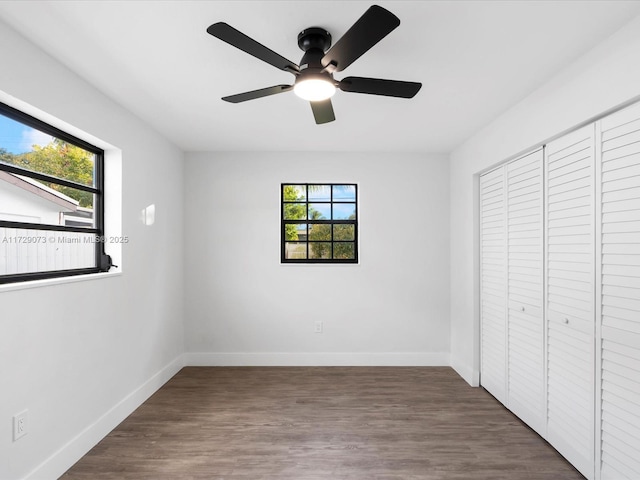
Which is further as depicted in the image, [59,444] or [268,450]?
[268,450]

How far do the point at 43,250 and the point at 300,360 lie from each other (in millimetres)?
2732

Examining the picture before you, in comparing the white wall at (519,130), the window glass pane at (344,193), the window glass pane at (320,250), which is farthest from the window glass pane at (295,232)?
the white wall at (519,130)

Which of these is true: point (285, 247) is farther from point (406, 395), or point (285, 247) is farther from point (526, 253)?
point (526, 253)

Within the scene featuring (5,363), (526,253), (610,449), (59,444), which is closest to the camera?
(5,363)

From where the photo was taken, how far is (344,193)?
13.5 ft

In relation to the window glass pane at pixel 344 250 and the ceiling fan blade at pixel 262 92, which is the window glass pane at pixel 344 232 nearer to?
the window glass pane at pixel 344 250

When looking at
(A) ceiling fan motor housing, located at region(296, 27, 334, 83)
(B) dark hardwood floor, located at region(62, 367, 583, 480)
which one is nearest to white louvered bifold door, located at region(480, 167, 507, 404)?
(B) dark hardwood floor, located at region(62, 367, 583, 480)

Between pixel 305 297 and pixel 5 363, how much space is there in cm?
270

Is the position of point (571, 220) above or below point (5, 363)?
above

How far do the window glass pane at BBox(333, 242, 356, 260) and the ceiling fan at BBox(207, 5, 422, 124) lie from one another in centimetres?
224

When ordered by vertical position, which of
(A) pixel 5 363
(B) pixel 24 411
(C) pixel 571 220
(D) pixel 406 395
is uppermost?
(C) pixel 571 220

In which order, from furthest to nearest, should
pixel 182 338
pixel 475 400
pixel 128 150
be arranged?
pixel 182 338 < pixel 475 400 < pixel 128 150

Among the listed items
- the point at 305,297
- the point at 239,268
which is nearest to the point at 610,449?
the point at 305,297

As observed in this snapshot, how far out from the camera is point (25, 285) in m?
1.84
